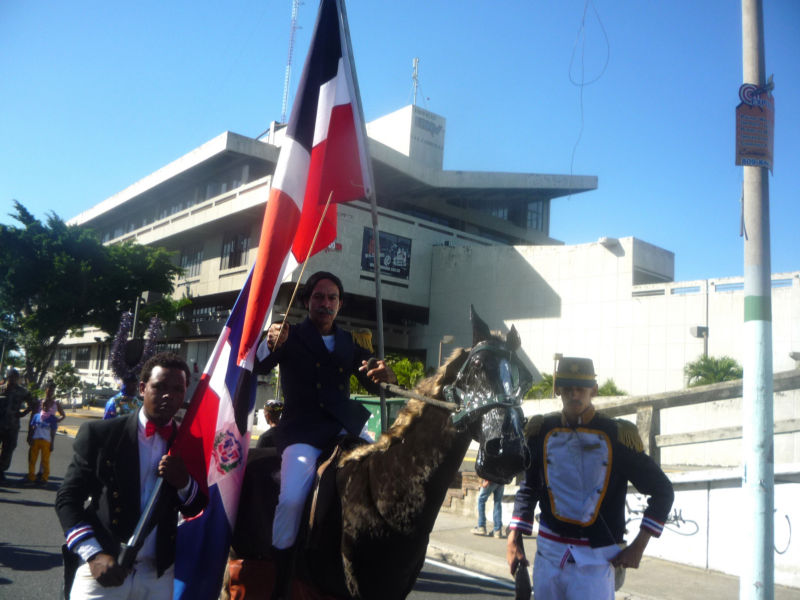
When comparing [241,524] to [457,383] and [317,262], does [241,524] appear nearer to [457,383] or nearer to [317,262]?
[457,383]

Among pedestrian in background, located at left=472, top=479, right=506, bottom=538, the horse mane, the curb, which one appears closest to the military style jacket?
the horse mane

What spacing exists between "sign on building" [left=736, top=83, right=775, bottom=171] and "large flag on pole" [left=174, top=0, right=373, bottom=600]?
2958 millimetres

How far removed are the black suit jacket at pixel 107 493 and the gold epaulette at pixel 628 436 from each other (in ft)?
7.75

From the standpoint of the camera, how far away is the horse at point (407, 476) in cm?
302

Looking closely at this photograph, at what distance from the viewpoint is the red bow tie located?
118 inches

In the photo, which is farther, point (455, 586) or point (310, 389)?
point (455, 586)

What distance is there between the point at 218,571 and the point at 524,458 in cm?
174

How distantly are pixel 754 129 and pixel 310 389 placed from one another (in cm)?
399

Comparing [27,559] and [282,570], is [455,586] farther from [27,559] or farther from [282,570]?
[27,559]

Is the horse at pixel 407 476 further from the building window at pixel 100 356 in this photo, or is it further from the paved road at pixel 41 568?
the building window at pixel 100 356

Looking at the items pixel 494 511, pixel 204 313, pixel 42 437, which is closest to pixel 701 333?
pixel 494 511

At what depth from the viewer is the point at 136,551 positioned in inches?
109

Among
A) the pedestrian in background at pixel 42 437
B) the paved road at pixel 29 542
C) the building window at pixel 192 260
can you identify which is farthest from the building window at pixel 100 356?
the pedestrian in background at pixel 42 437

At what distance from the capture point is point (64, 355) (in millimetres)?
63438
